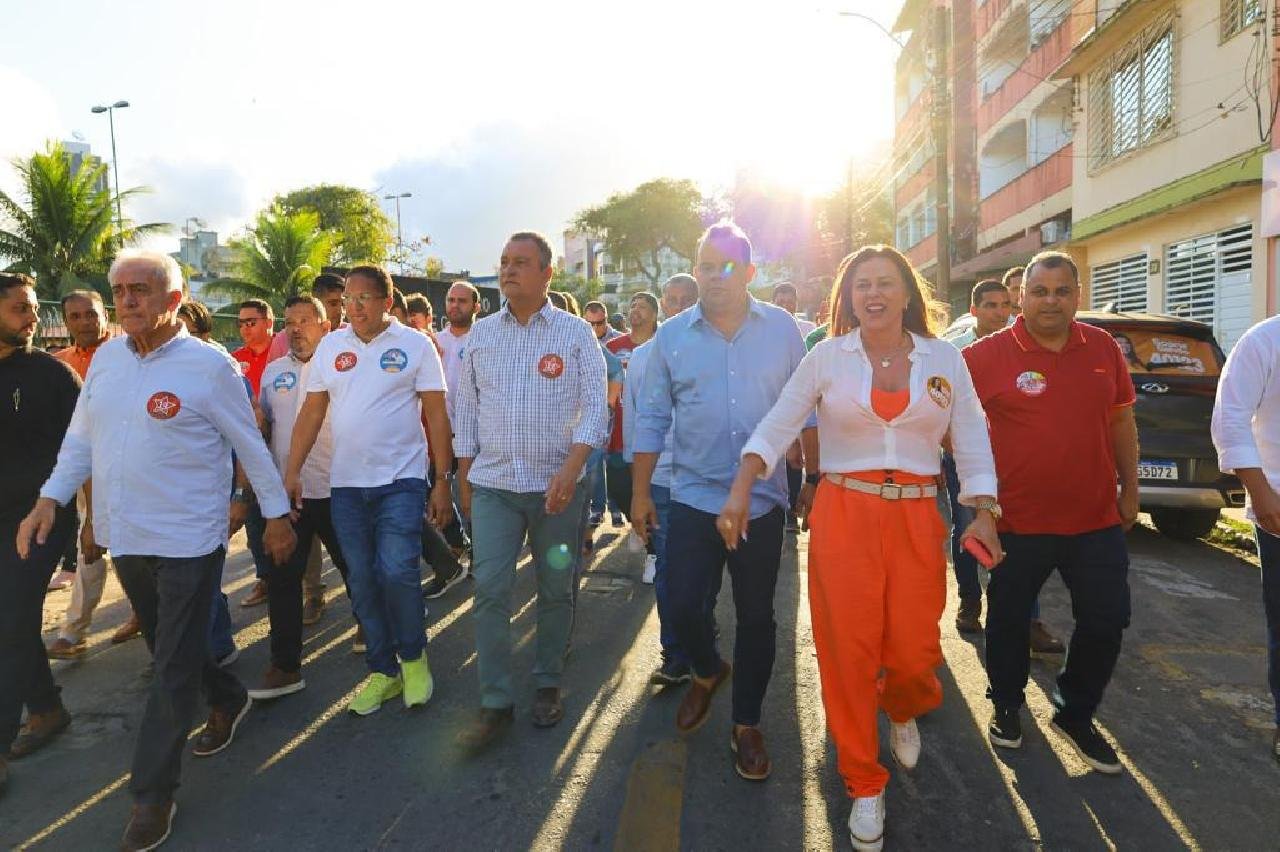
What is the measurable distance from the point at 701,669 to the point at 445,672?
150 cm

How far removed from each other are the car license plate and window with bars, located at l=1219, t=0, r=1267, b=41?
8355mm

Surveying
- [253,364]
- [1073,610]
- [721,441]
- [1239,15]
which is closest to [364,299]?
[721,441]

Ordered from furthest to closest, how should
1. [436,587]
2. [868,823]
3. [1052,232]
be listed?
[1052,232], [436,587], [868,823]

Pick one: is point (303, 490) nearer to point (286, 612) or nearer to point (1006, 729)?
point (286, 612)

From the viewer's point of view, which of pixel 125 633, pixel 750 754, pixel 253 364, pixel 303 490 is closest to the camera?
pixel 750 754

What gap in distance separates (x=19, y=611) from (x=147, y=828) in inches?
47.5

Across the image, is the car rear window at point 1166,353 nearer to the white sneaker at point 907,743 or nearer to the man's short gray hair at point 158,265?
the white sneaker at point 907,743

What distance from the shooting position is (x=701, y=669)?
3.57m

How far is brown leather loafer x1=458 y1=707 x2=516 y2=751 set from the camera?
342 cm

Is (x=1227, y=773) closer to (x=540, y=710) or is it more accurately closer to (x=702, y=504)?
(x=702, y=504)

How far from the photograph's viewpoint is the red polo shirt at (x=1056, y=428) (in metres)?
3.29

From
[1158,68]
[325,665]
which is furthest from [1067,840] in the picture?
[1158,68]

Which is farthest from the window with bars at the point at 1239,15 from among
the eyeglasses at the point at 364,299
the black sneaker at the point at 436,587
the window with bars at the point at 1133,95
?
the eyeglasses at the point at 364,299

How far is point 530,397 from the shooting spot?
3.66m
